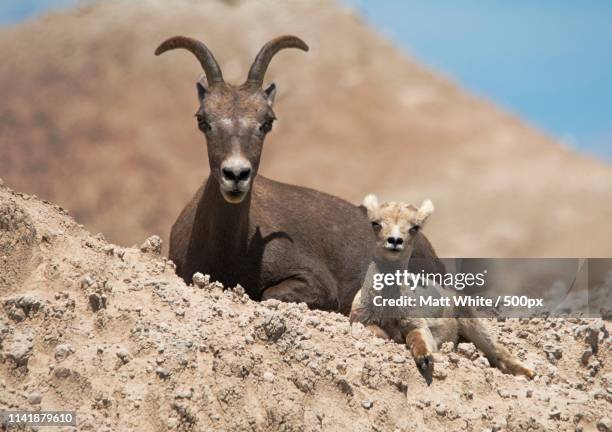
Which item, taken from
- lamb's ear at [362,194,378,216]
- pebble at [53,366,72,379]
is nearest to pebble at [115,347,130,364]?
pebble at [53,366,72,379]

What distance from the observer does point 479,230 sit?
115 ft

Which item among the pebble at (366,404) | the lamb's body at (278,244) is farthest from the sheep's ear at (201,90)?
→ the pebble at (366,404)

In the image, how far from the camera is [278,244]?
472 inches

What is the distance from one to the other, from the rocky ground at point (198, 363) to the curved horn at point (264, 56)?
10.2ft

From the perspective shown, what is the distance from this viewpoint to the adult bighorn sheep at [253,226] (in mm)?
11227

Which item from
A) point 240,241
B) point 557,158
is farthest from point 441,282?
point 557,158

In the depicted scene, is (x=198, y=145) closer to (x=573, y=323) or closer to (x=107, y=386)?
(x=573, y=323)

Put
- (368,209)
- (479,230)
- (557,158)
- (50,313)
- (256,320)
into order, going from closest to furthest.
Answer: (50,313), (256,320), (368,209), (479,230), (557,158)

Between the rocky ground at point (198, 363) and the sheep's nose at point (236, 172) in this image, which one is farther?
the sheep's nose at point (236, 172)

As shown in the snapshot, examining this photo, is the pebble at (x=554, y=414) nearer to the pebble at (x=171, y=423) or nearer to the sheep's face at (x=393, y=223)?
the sheep's face at (x=393, y=223)

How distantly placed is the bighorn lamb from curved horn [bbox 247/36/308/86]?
122 inches

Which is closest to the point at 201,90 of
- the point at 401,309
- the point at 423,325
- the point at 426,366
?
the point at 401,309

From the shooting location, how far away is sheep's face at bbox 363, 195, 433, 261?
921 centimetres

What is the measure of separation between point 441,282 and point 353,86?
32092 mm
